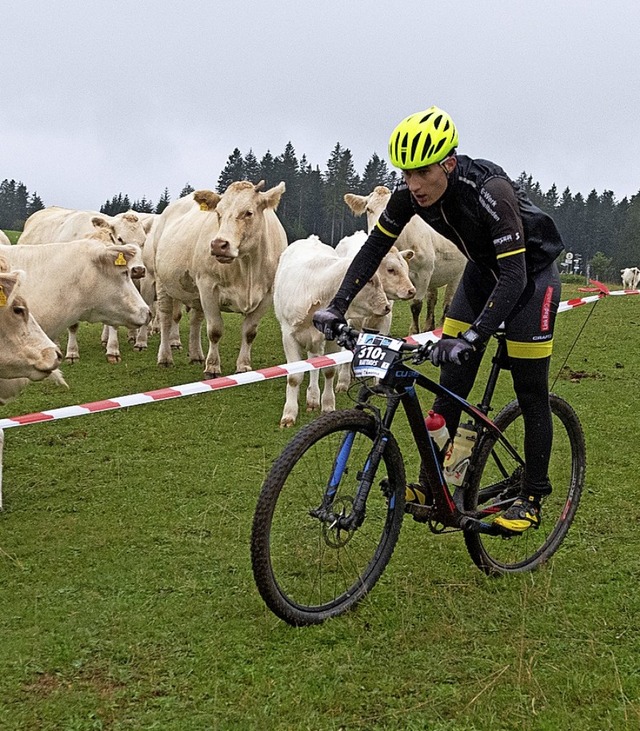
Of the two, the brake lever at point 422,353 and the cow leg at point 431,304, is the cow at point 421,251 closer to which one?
the cow leg at point 431,304

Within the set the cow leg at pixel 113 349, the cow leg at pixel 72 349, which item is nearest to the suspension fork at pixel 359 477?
the cow leg at pixel 113 349

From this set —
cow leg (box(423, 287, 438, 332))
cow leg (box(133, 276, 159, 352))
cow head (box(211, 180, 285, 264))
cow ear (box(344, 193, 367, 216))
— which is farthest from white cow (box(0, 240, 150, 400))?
cow leg (box(423, 287, 438, 332))

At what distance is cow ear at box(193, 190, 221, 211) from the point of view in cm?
1082

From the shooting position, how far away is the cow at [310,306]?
27.8ft

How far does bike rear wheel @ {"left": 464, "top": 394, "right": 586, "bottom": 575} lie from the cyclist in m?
0.14

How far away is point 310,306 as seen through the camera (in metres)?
8.44

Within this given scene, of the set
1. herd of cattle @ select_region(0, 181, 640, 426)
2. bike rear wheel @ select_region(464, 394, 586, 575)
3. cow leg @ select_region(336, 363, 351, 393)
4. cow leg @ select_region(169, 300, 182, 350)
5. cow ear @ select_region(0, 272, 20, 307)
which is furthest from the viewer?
cow leg @ select_region(169, 300, 182, 350)

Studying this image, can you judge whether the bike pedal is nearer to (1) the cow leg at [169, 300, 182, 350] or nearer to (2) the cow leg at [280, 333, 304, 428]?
(2) the cow leg at [280, 333, 304, 428]

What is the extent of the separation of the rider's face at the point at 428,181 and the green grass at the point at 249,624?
1.98 m

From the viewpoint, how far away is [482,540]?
487 cm

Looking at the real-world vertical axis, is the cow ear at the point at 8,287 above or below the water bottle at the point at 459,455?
above

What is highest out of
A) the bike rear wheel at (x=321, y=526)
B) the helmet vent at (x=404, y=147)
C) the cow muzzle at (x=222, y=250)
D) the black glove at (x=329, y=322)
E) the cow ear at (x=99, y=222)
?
the helmet vent at (x=404, y=147)

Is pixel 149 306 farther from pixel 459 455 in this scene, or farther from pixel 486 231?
pixel 486 231

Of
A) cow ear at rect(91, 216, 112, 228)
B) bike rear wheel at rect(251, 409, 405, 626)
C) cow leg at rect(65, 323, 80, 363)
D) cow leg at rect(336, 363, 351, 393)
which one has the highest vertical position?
cow ear at rect(91, 216, 112, 228)
